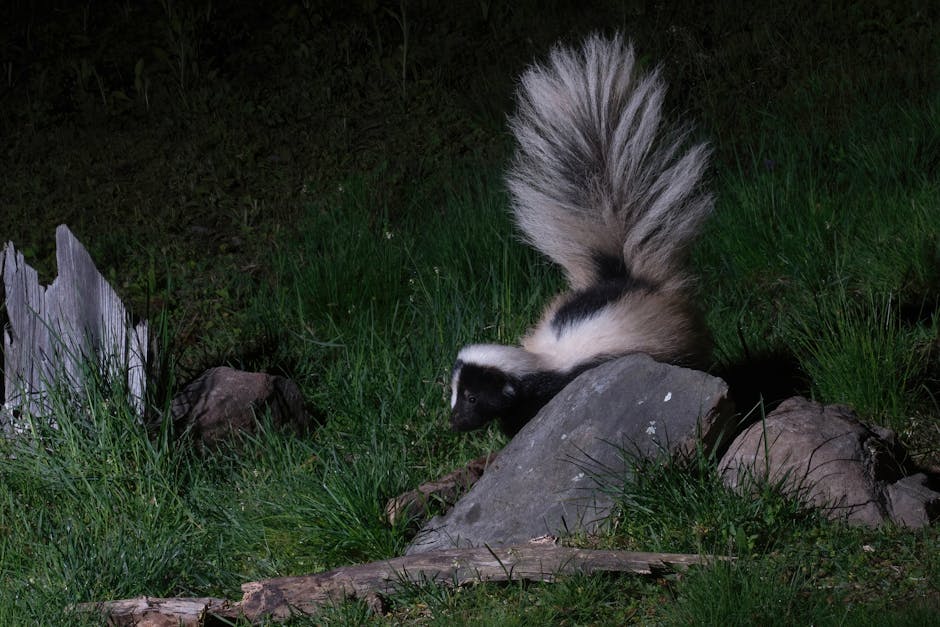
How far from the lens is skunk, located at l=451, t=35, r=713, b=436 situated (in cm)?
397

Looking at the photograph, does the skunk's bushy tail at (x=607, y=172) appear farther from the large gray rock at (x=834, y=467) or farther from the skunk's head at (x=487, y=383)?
the large gray rock at (x=834, y=467)

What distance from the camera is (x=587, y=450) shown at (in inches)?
138

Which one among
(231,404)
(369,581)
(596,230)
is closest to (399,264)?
(231,404)

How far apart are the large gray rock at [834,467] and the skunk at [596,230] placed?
58 cm

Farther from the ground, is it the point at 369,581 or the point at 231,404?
the point at 231,404

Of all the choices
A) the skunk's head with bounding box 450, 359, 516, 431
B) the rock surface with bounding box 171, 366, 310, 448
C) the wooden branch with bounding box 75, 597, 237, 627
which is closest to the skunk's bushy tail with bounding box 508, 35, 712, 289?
the skunk's head with bounding box 450, 359, 516, 431

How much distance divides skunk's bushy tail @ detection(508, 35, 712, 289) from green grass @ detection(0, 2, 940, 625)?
59 cm

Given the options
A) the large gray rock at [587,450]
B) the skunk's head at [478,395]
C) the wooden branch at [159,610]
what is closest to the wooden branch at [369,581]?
the wooden branch at [159,610]

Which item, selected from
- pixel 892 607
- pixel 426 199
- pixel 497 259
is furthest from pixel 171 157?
pixel 892 607

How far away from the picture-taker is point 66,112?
7.88 m

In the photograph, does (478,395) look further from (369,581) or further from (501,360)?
(369,581)

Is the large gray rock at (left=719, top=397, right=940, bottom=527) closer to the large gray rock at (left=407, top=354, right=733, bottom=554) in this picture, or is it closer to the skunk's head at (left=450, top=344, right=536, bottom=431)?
the large gray rock at (left=407, top=354, right=733, bottom=554)

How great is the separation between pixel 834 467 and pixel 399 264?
8.49 ft

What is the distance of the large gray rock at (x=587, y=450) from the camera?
339 cm
